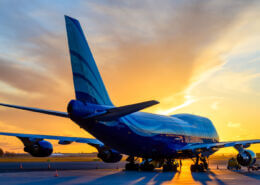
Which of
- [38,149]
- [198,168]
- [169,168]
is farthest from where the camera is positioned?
[169,168]

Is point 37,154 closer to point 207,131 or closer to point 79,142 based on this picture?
point 79,142

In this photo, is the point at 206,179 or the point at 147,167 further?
the point at 147,167

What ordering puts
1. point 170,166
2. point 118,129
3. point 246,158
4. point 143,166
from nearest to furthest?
point 118,129, point 246,158, point 170,166, point 143,166

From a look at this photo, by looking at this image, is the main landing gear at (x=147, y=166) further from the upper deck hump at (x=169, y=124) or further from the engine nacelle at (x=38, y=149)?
the engine nacelle at (x=38, y=149)

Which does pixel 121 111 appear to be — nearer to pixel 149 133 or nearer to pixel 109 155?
pixel 149 133

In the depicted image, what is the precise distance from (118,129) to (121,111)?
4015 millimetres

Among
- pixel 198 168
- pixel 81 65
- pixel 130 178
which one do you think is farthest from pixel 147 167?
pixel 81 65

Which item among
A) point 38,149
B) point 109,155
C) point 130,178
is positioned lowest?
point 130,178

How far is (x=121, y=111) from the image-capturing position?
1914cm

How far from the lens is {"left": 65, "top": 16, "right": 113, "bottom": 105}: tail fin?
70.1ft

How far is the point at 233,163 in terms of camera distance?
118ft

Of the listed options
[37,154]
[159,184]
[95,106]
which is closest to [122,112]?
[95,106]

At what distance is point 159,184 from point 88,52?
31.4 feet

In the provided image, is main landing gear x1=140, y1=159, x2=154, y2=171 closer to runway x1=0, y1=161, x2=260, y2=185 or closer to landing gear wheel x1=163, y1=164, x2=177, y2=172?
landing gear wheel x1=163, y1=164, x2=177, y2=172
